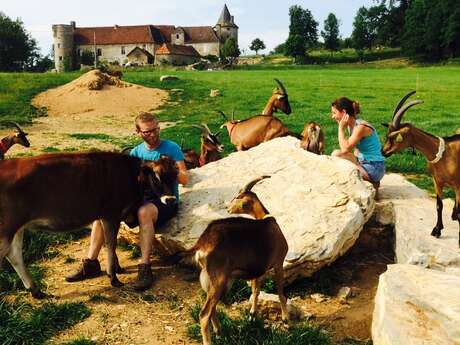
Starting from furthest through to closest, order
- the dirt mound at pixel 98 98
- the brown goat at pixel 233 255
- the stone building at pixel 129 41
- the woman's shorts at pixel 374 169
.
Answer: the stone building at pixel 129 41 < the dirt mound at pixel 98 98 < the woman's shorts at pixel 374 169 < the brown goat at pixel 233 255

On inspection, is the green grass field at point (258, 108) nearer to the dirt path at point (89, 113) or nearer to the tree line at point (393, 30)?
the dirt path at point (89, 113)

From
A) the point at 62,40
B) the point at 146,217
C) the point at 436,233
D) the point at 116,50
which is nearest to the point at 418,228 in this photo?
the point at 436,233

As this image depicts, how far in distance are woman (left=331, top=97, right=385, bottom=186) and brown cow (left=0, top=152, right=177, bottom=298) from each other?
3.02m

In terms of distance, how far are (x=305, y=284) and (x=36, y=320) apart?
2867mm

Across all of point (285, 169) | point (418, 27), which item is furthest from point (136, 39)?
point (285, 169)

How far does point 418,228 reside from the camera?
6.12m

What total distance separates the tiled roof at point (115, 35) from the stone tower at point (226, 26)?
74.4ft

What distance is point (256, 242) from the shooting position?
15.5 ft

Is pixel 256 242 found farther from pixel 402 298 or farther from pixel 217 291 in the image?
pixel 402 298

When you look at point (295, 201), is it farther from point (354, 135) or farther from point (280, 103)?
point (280, 103)

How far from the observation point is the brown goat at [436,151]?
612 centimetres

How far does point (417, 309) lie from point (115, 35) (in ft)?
364

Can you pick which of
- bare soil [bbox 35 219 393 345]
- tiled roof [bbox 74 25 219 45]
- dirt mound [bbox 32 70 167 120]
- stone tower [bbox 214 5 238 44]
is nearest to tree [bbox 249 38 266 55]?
stone tower [bbox 214 5 238 44]

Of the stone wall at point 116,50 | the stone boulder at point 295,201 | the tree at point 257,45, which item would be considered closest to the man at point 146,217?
the stone boulder at point 295,201
